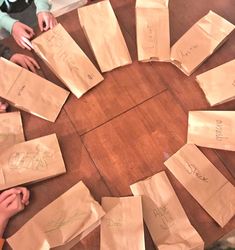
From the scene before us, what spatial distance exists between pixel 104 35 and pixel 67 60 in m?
0.12

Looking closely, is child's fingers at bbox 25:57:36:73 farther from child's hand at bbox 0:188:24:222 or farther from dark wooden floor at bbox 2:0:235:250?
child's hand at bbox 0:188:24:222

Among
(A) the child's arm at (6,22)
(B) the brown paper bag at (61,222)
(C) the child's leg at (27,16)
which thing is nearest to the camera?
(B) the brown paper bag at (61,222)

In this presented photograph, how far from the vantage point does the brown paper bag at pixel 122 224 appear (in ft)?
2.27

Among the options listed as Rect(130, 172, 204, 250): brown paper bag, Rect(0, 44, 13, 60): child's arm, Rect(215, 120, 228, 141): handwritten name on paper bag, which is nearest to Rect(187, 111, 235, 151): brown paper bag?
Rect(215, 120, 228, 141): handwritten name on paper bag

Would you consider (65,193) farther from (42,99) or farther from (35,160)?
(42,99)

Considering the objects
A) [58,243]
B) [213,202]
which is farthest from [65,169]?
[213,202]

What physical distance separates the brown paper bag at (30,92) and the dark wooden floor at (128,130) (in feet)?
0.08

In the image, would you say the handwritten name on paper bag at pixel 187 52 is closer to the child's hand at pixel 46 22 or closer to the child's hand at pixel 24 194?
the child's hand at pixel 46 22

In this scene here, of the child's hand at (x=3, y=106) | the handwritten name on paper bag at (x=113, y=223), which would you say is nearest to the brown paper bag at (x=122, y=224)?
the handwritten name on paper bag at (x=113, y=223)

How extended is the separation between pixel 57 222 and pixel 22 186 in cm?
12

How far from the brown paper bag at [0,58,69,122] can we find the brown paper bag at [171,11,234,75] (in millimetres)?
312

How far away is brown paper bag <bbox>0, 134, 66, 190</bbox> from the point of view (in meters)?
0.75

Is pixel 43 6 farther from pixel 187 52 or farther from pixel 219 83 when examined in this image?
pixel 219 83

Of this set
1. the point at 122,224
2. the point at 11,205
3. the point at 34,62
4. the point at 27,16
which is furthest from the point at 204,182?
the point at 27,16
